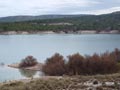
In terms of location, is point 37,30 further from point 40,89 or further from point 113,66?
point 40,89

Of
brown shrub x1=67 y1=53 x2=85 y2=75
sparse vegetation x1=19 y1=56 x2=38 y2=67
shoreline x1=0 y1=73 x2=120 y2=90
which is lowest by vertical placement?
sparse vegetation x1=19 y1=56 x2=38 y2=67

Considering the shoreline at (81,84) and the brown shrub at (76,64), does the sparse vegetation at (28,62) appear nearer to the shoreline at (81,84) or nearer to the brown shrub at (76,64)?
the brown shrub at (76,64)

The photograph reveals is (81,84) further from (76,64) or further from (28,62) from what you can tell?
(28,62)

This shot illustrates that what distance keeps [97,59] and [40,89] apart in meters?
23.9

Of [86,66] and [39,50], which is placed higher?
[86,66]

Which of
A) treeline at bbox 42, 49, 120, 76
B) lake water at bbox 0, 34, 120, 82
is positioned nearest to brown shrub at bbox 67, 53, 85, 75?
treeline at bbox 42, 49, 120, 76

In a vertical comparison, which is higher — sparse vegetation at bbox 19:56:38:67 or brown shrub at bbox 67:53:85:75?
brown shrub at bbox 67:53:85:75

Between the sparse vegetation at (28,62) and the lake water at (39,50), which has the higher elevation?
the sparse vegetation at (28,62)

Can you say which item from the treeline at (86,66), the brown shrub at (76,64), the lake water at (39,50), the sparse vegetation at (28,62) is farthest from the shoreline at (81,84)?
the sparse vegetation at (28,62)

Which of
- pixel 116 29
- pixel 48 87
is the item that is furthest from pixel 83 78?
pixel 116 29

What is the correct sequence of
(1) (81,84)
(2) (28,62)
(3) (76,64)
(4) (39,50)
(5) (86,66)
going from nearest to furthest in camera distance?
1. (1) (81,84)
2. (5) (86,66)
3. (3) (76,64)
4. (2) (28,62)
5. (4) (39,50)

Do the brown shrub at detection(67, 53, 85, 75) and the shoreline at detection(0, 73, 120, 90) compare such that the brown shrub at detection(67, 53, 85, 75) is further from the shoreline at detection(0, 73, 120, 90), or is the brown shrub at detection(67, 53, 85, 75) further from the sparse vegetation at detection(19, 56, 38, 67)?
the shoreline at detection(0, 73, 120, 90)

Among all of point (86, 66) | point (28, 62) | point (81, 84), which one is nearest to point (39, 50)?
point (28, 62)

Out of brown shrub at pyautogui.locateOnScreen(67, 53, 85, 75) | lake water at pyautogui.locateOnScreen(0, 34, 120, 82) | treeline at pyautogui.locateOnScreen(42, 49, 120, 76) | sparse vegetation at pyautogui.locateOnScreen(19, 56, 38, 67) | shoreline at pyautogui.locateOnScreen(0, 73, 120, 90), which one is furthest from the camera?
sparse vegetation at pyautogui.locateOnScreen(19, 56, 38, 67)
